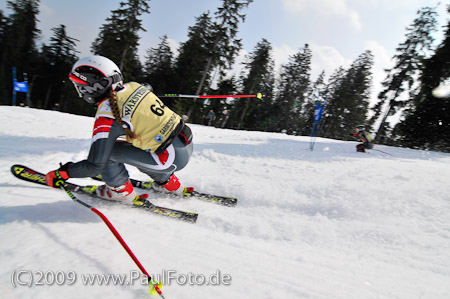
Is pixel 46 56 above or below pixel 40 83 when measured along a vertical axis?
above

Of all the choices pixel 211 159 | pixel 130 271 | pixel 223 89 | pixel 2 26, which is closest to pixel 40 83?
pixel 2 26

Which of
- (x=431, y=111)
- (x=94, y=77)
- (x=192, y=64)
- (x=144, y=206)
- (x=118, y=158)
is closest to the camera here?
(x=94, y=77)

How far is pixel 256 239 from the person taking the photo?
2.87m

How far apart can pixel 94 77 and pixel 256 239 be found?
2.71 meters

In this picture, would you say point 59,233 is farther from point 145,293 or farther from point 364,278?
point 364,278

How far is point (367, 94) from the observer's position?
3806cm

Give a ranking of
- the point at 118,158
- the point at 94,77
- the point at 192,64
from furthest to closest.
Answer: the point at 192,64 → the point at 118,158 → the point at 94,77

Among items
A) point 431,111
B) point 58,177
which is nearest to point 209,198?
point 58,177

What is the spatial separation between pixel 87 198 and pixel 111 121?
1440 mm

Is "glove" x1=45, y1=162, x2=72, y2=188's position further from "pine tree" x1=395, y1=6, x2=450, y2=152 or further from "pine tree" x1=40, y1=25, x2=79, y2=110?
"pine tree" x1=40, y1=25, x2=79, y2=110

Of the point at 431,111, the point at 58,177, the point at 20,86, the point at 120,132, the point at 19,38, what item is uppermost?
the point at 19,38

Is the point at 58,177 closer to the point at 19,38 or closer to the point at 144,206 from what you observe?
the point at 144,206

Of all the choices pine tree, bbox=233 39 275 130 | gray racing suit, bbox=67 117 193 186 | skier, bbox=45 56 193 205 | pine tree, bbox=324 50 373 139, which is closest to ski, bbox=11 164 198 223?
skier, bbox=45 56 193 205

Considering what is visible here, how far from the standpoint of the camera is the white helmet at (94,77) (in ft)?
8.53
